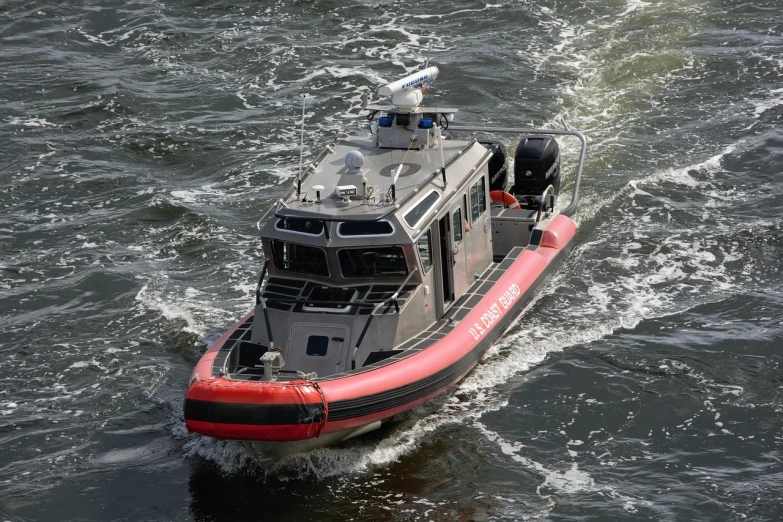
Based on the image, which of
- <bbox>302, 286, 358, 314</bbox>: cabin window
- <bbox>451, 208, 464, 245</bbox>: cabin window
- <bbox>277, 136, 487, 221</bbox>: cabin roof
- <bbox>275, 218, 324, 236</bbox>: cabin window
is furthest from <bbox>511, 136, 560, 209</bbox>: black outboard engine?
<bbox>275, 218, 324, 236</bbox>: cabin window

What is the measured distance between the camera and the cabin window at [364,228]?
1296cm

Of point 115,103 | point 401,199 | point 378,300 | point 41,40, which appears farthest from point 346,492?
point 41,40

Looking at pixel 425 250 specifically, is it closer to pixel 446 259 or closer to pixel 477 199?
pixel 446 259

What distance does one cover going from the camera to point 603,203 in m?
19.2

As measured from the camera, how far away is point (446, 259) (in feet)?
46.3

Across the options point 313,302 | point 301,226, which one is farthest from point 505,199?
point 313,302

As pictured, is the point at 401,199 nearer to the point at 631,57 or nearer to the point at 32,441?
the point at 32,441

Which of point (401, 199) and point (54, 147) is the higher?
point (401, 199)

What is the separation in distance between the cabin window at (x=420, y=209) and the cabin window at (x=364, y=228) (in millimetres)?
273

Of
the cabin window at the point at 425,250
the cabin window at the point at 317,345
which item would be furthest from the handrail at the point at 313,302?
the cabin window at the point at 425,250

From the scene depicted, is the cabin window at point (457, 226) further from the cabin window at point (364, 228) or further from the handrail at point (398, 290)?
the cabin window at point (364, 228)

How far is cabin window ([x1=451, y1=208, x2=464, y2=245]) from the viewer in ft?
47.1

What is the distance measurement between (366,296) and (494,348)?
260 centimetres

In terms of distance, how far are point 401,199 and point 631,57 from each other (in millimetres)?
12719
